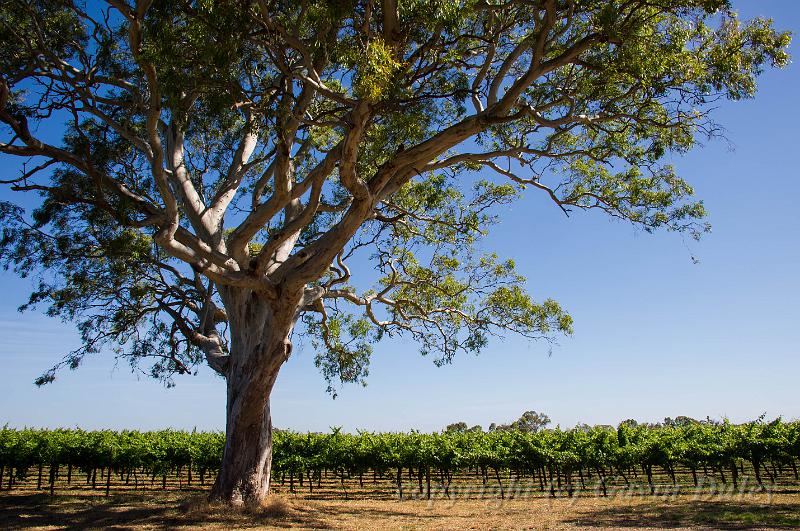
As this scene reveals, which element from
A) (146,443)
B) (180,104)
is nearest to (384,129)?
(180,104)

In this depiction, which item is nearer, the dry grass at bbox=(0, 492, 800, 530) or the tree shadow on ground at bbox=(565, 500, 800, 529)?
the tree shadow on ground at bbox=(565, 500, 800, 529)

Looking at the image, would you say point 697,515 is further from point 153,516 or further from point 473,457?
point 153,516

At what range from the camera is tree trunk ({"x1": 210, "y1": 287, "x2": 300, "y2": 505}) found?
10.2 meters

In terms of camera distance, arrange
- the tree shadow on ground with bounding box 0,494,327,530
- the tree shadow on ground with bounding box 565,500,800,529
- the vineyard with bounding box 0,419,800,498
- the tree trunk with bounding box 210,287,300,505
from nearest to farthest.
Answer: the tree shadow on ground with bounding box 565,500,800,529 → the tree shadow on ground with bounding box 0,494,327,530 → the tree trunk with bounding box 210,287,300,505 → the vineyard with bounding box 0,419,800,498

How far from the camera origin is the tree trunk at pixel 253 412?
10.2 meters

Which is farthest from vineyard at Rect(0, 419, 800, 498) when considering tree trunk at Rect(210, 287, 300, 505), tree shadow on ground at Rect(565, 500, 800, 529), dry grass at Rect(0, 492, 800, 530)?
tree trunk at Rect(210, 287, 300, 505)

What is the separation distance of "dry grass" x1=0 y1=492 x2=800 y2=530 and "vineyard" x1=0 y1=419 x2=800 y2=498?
2.18 meters

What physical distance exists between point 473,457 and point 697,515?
682 centimetres

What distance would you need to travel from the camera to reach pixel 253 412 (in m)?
10.4

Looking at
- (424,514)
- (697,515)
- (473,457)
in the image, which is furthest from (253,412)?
(697,515)

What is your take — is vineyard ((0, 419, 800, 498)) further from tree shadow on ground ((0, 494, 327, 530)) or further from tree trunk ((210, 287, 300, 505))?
tree trunk ((210, 287, 300, 505))

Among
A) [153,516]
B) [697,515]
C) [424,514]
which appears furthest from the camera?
[424,514]

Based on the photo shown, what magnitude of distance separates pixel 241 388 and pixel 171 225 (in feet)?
12.5

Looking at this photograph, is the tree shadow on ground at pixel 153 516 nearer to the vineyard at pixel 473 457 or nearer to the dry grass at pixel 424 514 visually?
the dry grass at pixel 424 514
